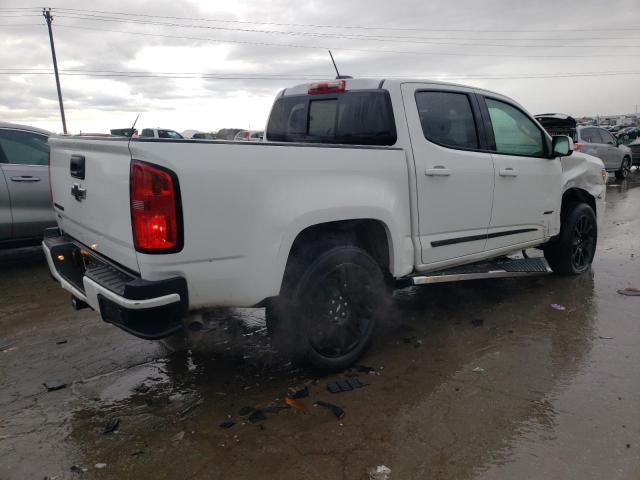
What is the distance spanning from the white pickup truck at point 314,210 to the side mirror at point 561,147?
0.01 metres

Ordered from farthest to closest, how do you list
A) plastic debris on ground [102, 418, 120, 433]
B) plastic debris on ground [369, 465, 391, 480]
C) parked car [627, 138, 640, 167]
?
parked car [627, 138, 640, 167] < plastic debris on ground [102, 418, 120, 433] < plastic debris on ground [369, 465, 391, 480]

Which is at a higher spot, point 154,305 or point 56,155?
point 56,155

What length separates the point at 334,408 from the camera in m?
3.09

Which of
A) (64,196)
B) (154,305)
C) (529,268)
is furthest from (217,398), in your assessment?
(529,268)

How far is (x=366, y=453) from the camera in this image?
2.66 m

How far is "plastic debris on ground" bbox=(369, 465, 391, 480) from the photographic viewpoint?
8.09ft

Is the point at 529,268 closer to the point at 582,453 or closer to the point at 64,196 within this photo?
the point at 582,453

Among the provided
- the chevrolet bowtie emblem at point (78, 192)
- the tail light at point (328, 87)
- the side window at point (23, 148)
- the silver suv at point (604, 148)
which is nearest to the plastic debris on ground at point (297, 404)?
the chevrolet bowtie emblem at point (78, 192)

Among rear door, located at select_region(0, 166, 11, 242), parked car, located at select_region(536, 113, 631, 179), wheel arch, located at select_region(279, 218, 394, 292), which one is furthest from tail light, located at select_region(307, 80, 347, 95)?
parked car, located at select_region(536, 113, 631, 179)

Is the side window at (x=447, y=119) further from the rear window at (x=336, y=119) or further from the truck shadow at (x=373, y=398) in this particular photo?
the truck shadow at (x=373, y=398)

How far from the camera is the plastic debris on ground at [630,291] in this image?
16.7 feet

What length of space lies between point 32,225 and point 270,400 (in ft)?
15.2

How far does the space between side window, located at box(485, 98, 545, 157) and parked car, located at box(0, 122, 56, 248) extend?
5.34 m

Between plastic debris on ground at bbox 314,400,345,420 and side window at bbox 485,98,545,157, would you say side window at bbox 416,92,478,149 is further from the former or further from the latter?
plastic debris on ground at bbox 314,400,345,420
